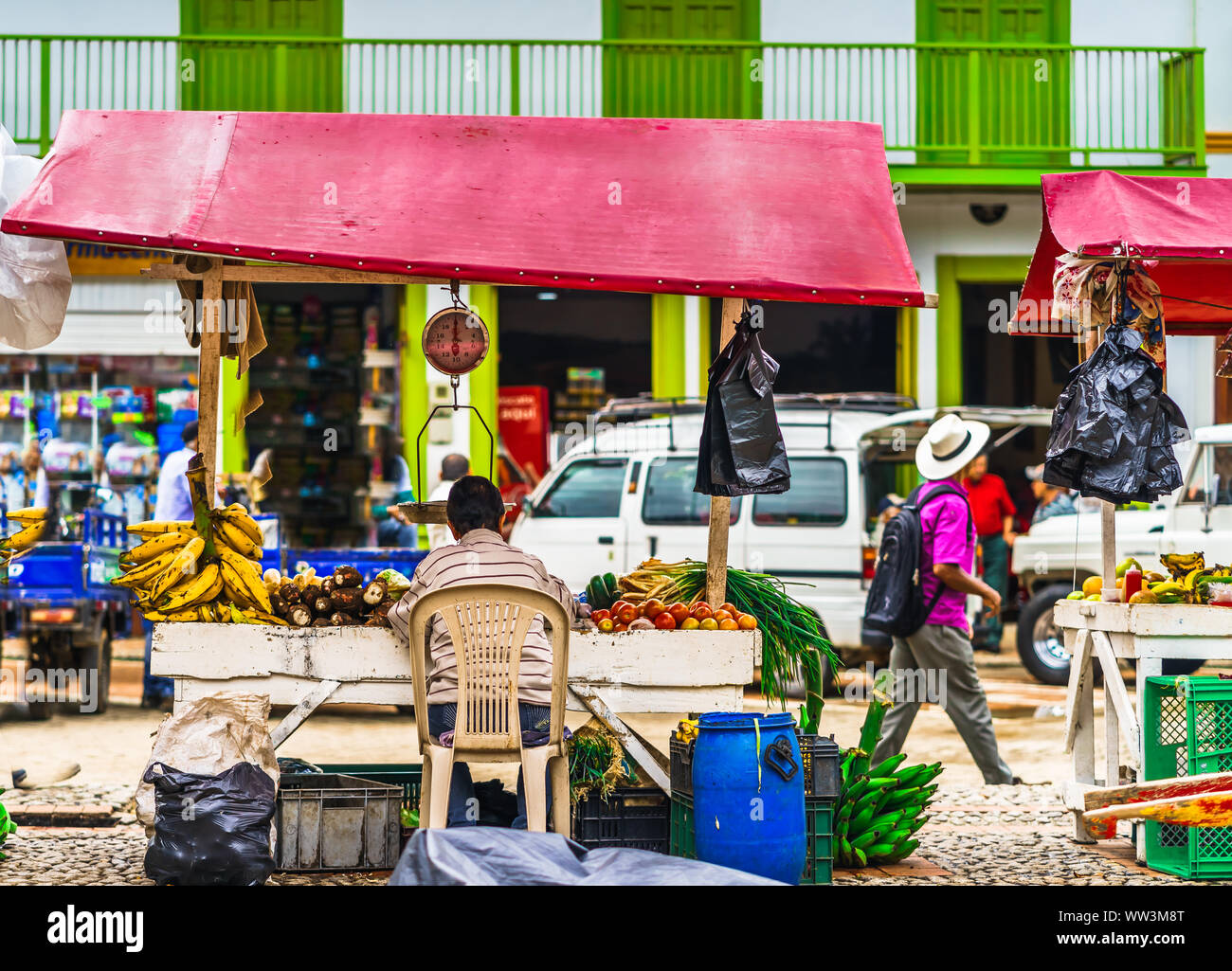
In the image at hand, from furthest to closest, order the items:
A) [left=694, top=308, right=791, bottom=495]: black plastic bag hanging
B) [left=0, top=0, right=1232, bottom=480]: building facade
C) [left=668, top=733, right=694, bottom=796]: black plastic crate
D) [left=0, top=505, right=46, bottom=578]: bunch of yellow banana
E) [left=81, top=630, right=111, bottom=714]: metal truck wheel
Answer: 1. [left=0, top=0, right=1232, bottom=480]: building facade
2. [left=81, top=630, right=111, bottom=714]: metal truck wheel
3. [left=0, top=505, right=46, bottom=578]: bunch of yellow banana
4. [left=694, top=308, right=791, bottom=495]: black plastic bag hanging
5. [left=668, top=733, right=694, bottom=796]: black plastic crate

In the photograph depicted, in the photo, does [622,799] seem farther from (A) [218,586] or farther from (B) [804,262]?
(B) [804,262]

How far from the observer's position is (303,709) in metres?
6.00

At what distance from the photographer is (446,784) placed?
5.43 m

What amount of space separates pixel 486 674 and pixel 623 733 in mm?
887

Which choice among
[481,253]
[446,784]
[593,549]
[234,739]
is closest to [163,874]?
[234,739]

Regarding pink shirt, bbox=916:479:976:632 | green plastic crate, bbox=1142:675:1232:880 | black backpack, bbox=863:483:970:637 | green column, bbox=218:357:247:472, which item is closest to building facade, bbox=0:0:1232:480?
green column, bbox=218:357:247:472

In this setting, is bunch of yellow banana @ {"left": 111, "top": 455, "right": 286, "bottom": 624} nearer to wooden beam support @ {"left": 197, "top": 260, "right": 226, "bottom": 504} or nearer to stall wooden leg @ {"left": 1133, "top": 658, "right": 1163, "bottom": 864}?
wooden beam support @ {"left": 197, "top": 260, "right": 226, "bottom": 504}

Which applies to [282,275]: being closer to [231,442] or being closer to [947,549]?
[947,549]

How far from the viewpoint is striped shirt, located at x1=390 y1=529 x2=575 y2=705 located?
5.77 metres

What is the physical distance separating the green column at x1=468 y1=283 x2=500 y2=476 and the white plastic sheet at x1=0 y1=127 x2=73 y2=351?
30.7 ft

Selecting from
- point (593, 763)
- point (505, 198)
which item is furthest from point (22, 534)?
point (593, 763)

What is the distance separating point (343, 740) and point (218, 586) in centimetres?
415

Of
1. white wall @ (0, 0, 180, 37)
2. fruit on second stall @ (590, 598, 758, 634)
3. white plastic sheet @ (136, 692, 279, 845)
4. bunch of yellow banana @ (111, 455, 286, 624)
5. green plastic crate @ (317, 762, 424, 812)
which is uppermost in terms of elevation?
white wall @ (0, 0, 180, 37)

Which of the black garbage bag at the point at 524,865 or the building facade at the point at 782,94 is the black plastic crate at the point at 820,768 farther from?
the building facade at the point at 782,94
